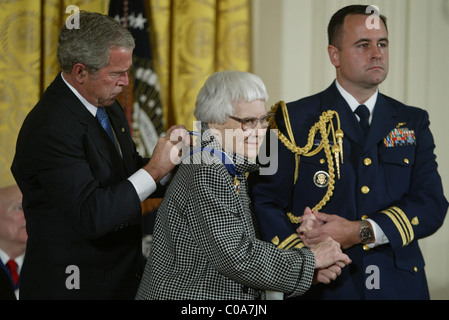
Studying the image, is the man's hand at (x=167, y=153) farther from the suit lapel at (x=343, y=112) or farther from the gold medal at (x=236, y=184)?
the suit lapel at (x=343, y=112)

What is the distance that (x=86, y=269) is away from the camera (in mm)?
1901

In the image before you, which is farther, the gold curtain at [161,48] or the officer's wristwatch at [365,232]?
Result: the gold curtain at [161,48]

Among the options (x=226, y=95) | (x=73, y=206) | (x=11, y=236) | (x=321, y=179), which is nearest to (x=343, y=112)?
(x=321, y=179)

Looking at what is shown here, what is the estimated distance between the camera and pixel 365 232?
1.84 meters

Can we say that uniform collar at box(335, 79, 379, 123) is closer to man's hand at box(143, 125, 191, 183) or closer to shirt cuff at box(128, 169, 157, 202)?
man's hand at box(143, 125, 191, 183)

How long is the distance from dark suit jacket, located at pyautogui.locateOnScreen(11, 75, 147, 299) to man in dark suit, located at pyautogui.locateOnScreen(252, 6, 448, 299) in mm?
458

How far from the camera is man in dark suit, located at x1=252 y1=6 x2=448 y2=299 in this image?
1864mm

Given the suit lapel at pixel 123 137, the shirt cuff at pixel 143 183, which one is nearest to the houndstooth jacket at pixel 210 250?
the shirt cuff at pixel 143 183

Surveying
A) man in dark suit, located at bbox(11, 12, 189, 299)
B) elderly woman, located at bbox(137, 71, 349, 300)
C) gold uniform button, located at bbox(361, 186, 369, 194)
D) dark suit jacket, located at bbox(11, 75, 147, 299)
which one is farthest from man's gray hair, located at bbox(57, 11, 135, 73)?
gold uniform button, located at bbox(361, 186, 369, 194)

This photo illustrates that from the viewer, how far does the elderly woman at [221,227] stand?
5.09 ft

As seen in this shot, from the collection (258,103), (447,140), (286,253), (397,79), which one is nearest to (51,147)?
(258,103)

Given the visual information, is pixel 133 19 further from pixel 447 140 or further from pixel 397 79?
pixel 447 140

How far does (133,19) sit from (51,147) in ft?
3.80

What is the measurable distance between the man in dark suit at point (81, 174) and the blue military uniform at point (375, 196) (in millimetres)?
373
